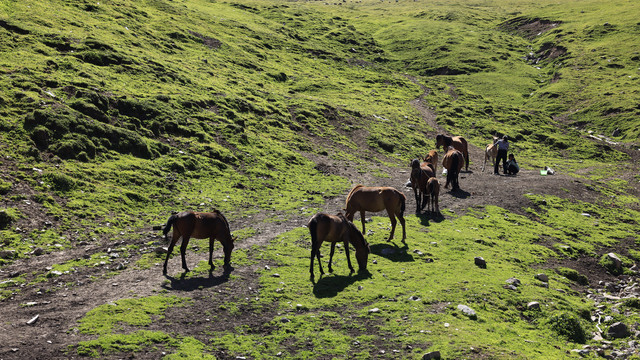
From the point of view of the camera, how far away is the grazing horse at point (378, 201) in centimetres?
1989

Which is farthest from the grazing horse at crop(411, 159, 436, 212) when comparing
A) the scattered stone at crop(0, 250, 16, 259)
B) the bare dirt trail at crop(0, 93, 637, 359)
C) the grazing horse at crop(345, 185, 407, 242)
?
the scattered stone at crop(0, 250, 16, 259)

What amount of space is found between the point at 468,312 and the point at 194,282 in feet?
27.3

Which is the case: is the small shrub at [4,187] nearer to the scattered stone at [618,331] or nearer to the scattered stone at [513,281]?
the scattered stone at [513,281]

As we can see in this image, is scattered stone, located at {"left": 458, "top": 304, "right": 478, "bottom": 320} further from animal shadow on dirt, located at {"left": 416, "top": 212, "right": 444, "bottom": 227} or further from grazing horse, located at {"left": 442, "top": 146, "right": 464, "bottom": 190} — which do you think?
grazing horse, located at {"left": 442, "top": 146, "right": 464, "bottom": 190}

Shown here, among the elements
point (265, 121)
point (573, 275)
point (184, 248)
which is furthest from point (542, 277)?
point (265, 121)

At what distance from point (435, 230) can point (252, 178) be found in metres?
12.1

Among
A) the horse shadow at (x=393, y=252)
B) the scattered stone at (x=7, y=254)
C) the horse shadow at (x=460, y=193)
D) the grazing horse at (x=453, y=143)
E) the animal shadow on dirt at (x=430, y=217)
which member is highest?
the grazing horse at (x=453, y=143)

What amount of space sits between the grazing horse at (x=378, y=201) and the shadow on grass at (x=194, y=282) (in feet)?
21.2

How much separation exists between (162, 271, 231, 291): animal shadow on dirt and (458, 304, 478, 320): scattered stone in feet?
23.9

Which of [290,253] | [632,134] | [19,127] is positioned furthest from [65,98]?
[632,134]

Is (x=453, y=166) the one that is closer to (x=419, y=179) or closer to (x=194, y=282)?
(x=419, y=179)

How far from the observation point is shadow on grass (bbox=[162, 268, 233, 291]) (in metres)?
14.6

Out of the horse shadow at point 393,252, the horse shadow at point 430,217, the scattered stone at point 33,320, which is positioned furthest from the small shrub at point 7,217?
the horse shadow at point 430,217

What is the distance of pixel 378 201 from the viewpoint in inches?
789
